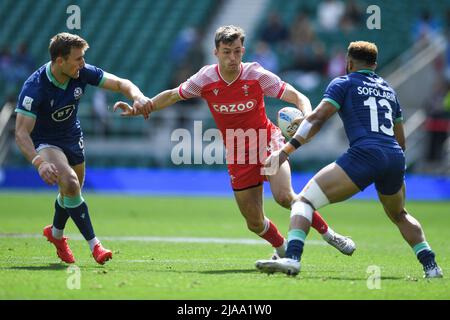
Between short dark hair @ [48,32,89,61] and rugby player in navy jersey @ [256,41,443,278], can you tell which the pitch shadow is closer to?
short dark hair @ [48,32,89,61]

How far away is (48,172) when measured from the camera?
9102 mm

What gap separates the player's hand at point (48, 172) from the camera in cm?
908

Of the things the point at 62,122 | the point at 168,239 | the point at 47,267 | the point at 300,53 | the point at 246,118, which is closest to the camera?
the point at 47,267

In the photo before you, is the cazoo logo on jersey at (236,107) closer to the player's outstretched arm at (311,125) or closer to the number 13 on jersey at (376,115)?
the player's outstretched arm at (311,125)

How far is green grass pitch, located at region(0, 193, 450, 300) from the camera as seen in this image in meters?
7.73

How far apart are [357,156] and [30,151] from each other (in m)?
3.38

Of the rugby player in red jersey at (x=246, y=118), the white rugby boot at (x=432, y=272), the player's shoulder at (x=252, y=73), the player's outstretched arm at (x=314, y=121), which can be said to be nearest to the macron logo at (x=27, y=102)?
the rugby player in red jersey at (x=246, y=118)

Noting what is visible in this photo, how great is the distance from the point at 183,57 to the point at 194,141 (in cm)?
467

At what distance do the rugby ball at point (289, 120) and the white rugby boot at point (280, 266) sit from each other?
6.85 feet

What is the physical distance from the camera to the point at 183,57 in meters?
28.2

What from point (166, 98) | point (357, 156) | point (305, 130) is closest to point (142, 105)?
point (166, 98)

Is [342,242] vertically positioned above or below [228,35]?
below

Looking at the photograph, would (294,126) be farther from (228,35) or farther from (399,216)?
(399,216)
